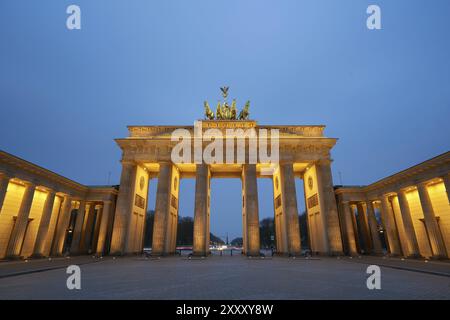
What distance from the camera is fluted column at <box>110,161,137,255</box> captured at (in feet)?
101

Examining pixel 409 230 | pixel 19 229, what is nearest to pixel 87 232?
pixel 19 229

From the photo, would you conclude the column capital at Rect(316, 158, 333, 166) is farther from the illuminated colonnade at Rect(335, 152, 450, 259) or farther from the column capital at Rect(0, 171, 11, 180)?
the column capital at Rect(0, 171, 11, 180)

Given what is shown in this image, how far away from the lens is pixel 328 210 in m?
31.4

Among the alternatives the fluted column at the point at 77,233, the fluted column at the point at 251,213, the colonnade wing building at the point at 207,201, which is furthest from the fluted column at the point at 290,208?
the fluted column at the point at 77,233

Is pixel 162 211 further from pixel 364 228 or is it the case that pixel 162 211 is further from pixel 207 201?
pixel 364 228

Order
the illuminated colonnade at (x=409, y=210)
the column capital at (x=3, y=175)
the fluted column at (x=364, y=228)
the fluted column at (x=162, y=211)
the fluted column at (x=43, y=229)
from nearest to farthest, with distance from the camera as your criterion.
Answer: the column capital at (x=3, y=175) < the illuminated colonnade at (x=409, y=210) < the fluted column at (x=43, y=229) < the fluted column at (x=162, y=211) < the fluted column at (x=364, y=228)

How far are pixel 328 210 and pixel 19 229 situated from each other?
35.9 meters

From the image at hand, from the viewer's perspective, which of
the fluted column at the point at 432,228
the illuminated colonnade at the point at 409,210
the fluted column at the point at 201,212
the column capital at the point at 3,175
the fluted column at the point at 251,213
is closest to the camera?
the column capital at the point at 3,175

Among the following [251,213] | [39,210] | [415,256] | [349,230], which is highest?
[39,210]

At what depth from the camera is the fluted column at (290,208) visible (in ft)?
98.5

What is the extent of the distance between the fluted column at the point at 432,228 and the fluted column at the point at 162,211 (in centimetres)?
2959

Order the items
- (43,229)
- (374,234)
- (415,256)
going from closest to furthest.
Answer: (415,256) → (43,229) → (374,234)

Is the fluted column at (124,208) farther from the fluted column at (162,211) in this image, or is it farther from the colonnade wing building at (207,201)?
the fluted column at (162,211)

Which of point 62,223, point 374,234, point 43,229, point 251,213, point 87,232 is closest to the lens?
point 43,229
